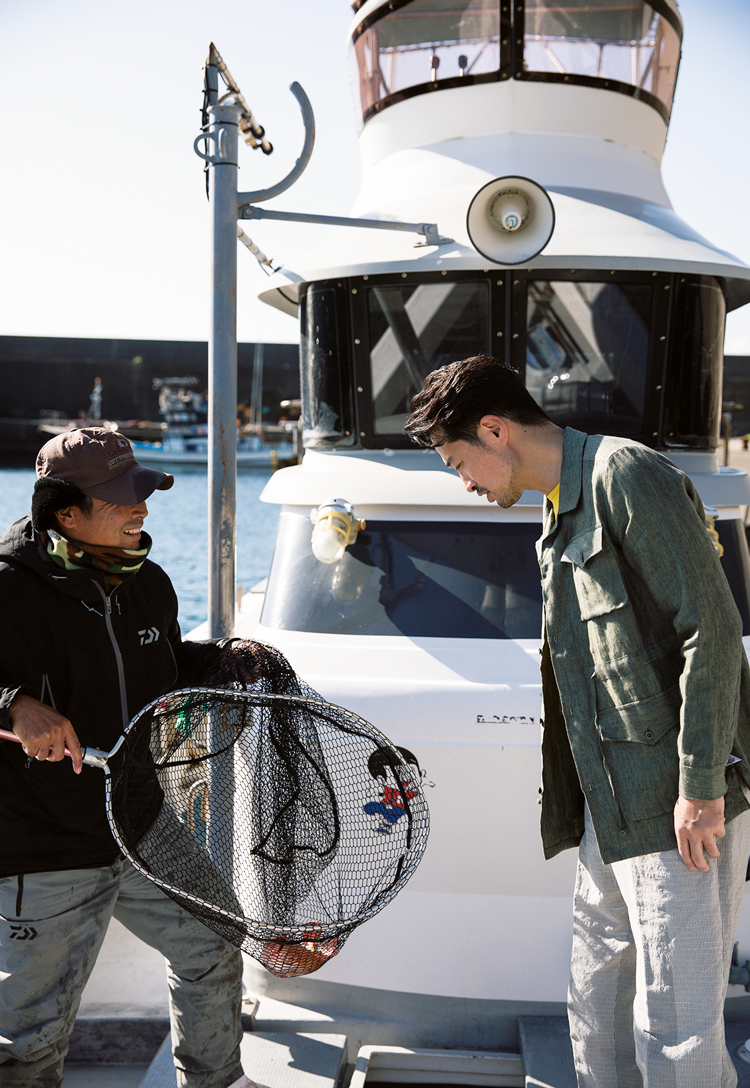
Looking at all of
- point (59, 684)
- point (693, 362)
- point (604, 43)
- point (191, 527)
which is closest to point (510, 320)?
point (693, 362)

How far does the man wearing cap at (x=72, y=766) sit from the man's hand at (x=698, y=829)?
51.7 inches

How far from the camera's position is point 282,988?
348 centimetres

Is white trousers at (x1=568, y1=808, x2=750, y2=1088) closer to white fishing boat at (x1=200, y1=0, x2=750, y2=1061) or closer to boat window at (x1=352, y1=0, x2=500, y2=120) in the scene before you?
white fishing boat at (x1=200, y1=0, x2=750, y2=1061)

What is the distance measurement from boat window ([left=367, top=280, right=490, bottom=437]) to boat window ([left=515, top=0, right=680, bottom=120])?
1.17m

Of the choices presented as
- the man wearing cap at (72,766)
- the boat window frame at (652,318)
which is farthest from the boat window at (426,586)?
the man wearing cap at (72,766)

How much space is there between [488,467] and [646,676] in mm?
588

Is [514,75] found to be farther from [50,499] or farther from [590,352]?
[50,499]

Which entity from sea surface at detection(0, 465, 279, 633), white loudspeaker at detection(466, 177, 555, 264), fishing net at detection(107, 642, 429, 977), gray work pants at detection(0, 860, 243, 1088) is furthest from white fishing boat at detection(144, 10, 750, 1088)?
sea surface at detection(0, 465, 279, 633)

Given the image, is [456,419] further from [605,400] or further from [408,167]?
[408,167]

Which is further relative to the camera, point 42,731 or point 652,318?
point 652,318

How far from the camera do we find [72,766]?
230 cm

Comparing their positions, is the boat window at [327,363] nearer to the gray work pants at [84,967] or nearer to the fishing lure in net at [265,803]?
the fishing lure in net at [265,803]

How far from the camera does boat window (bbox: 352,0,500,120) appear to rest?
4109 mm

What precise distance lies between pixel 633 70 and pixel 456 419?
310 centimetres
